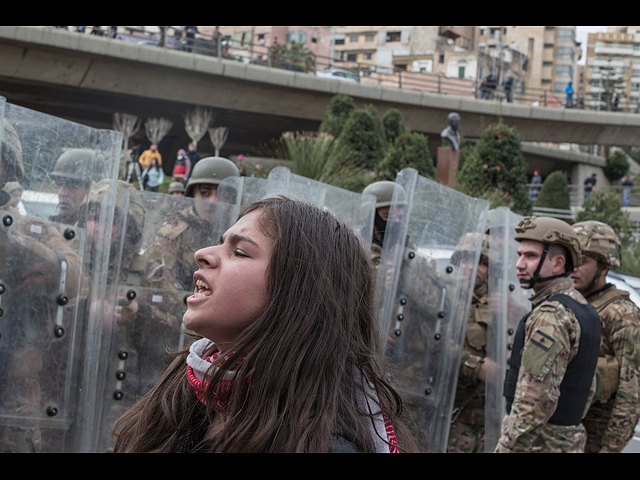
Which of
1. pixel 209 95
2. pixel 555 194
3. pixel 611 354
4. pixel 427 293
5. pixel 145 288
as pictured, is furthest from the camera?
pixel 209 95

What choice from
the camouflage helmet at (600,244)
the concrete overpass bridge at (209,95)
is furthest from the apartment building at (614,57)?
the camouflage helmet at (600,244)

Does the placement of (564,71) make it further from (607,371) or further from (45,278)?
(45,278)

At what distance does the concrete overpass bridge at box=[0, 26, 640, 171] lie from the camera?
2158cm

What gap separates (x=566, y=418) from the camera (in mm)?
3104

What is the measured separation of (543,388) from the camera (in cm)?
293

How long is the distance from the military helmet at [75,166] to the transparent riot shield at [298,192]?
78cm

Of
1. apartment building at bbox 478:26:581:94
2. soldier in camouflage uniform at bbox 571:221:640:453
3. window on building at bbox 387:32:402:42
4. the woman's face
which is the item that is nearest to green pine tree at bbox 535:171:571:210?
soldier in camouflage uniform at bbox 571:221:640:453

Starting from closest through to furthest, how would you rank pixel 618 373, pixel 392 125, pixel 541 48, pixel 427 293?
pixel 618 373 < pixel 427 293 < pixel 392 125 < pixel 541 48

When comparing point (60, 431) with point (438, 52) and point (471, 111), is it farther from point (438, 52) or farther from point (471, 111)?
point (438, 52)

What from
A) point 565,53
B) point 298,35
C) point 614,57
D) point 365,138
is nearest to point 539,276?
point 365,138

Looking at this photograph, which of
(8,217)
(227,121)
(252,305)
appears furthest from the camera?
(227,121)

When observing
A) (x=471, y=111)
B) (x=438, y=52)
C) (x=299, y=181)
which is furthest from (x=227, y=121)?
(x=438, y=52)

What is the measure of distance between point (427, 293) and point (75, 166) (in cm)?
220

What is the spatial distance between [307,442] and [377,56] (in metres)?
65.7
